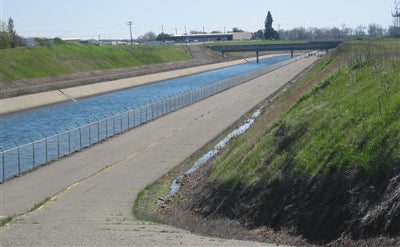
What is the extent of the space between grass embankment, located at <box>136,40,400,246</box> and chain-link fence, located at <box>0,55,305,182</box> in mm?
12134

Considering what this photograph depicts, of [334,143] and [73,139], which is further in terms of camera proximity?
[73,139]

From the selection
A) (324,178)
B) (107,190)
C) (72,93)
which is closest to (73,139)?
(107,190)

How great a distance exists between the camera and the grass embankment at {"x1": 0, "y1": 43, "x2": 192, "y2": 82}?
97375 millimetres

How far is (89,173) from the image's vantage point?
1246 inches

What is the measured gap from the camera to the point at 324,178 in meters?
15.9

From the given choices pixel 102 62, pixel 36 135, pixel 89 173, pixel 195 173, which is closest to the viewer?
pixel 195 173

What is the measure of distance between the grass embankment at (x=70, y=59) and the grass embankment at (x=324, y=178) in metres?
70.9

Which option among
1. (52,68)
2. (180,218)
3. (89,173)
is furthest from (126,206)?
(52,68)

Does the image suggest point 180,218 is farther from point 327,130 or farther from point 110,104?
point 110,104

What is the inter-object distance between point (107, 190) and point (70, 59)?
9670 cm

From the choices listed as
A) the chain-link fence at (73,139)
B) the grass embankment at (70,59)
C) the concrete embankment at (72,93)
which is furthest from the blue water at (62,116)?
the grass embankment at (70,59)

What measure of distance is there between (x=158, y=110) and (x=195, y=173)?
30.3 meters

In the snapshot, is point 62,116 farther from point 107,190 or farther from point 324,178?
point 324,178

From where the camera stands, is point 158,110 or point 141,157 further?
point 158,110
